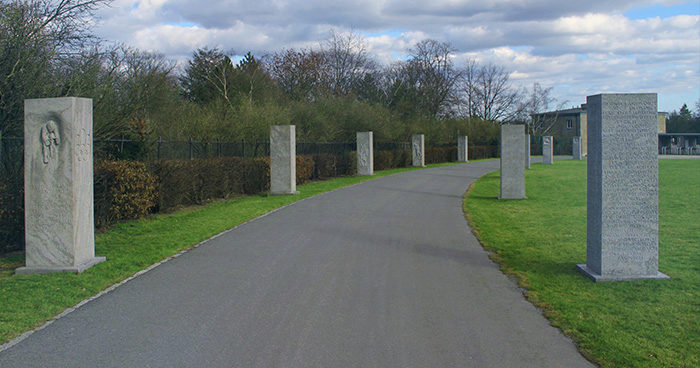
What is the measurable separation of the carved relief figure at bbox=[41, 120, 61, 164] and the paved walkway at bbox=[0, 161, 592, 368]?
2251 millimetres

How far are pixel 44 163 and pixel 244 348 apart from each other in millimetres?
4997

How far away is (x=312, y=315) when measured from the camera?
6.09 metres

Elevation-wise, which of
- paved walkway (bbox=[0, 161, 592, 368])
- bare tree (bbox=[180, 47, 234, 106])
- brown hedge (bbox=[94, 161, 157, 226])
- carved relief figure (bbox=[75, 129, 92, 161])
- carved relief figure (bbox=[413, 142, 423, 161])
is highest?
bare tree (bbox=[180, 47, 234, 106])

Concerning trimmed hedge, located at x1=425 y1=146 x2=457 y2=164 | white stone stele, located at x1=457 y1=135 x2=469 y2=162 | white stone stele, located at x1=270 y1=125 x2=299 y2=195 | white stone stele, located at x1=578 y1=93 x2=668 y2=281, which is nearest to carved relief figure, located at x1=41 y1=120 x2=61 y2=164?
white stone stele, located at x1=578 y1=93 x2=668 y2=281

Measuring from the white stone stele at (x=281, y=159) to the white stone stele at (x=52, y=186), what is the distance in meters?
11.8

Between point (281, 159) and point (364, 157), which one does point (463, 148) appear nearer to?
point (364, 157)

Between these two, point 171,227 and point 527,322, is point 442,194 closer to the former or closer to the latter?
point 171,227

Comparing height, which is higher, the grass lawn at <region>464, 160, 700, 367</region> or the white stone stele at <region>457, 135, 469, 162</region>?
the white stone stele at <region>457, 135, 469, 162</region>

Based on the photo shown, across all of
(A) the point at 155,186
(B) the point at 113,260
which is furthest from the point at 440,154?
(B) the point at 113,260

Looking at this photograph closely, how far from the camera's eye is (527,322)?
5898mm

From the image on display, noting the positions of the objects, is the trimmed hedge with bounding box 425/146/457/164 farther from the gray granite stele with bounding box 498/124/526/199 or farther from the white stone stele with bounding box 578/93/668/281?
the white stone stele with bounding box 578/93/668/281

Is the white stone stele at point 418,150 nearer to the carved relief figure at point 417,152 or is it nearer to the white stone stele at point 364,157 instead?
the carved relief figure at point 417,152

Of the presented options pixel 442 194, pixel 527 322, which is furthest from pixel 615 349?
pixel 442 194

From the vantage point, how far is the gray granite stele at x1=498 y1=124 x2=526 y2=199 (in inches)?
739
